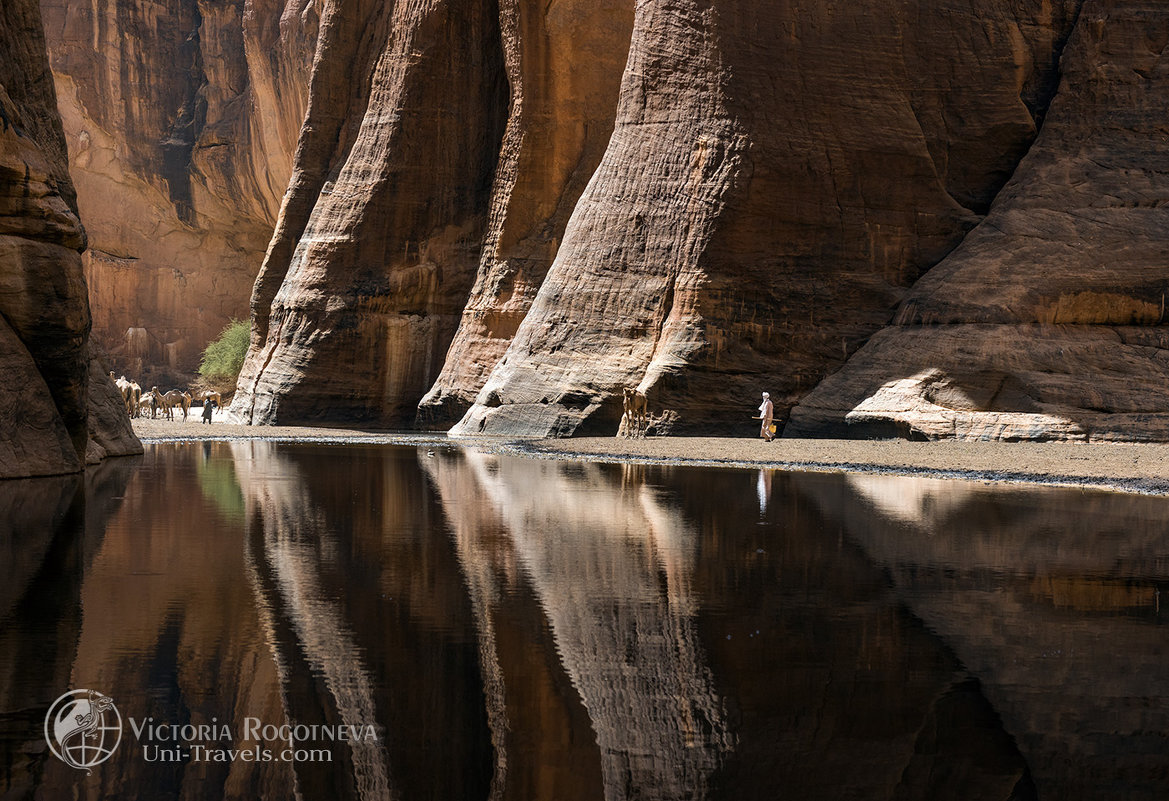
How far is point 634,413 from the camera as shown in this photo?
2850cm

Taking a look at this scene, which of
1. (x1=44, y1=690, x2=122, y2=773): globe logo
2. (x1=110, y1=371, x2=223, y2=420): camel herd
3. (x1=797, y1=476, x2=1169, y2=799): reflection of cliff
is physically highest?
(x1=44, y1=690, x2=122, y2=773): globe logo

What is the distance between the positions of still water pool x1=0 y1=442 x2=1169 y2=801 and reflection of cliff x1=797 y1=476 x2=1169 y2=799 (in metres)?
0.03

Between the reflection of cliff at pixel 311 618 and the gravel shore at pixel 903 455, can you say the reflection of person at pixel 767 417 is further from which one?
the reflection of cliff at pixel 311 618

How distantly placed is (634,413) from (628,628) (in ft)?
70.3

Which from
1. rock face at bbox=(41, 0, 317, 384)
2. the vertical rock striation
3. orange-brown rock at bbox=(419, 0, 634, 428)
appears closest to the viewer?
the vertical rock striation

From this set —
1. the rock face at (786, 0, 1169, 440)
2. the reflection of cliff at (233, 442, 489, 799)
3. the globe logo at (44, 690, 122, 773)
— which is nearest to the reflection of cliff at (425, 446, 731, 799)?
the reflection of cliff at (233, 442, 489, 799)

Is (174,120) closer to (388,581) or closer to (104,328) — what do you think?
(104,328)

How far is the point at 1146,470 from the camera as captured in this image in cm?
1855

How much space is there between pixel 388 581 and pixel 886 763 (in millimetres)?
4270

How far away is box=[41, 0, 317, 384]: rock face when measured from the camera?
58.8 metres

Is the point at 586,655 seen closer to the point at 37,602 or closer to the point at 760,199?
the point at 37,602

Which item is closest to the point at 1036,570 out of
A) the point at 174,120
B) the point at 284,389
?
the point at 284,389

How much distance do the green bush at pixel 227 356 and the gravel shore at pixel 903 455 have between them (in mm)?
27963

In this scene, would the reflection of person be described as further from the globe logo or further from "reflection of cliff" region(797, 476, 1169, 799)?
the globe logo
